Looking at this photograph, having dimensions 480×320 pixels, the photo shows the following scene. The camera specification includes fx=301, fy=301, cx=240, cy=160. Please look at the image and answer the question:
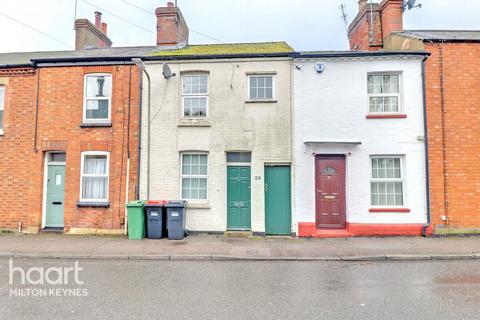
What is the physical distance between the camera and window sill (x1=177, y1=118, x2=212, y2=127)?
34.4 feet

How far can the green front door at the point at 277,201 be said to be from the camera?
10.1 metres

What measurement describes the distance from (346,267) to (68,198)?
9.24 metres

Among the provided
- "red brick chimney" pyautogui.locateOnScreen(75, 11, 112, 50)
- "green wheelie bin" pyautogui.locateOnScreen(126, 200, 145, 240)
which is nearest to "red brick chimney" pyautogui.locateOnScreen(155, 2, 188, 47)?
"red brick chimney" pyautogui.locateOnScreen(75, 11, 112, 50)

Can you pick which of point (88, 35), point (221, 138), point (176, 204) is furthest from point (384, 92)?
point (88, 35)

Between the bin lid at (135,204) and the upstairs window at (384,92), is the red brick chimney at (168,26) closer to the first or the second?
the bin lid at (135,204)

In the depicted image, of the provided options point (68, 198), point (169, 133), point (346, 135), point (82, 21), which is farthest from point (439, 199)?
point (82, 21)

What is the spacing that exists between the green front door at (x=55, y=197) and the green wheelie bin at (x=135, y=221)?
3.07m

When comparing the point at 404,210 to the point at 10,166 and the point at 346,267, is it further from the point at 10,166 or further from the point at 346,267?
the point at 10,166

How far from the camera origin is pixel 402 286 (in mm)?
5574

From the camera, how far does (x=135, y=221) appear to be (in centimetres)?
960

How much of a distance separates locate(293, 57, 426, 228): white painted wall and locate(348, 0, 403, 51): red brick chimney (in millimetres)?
3120

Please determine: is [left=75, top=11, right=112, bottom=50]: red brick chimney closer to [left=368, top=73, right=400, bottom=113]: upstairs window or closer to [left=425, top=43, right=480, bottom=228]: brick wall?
[left=368, top=73, right=400, bottom=113]: upstairs window

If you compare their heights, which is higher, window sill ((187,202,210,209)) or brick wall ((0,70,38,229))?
brick wall ((0,70,38,229))

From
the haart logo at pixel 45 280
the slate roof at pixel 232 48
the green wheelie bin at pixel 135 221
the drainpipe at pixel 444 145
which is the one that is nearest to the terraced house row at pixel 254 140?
the drainpipe at pixel 444 145
